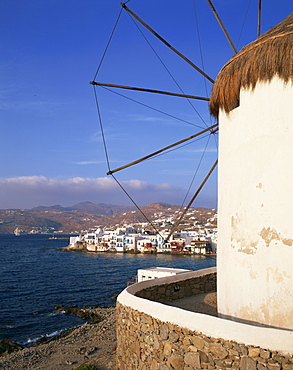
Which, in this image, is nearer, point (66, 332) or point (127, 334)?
point (127, 334)

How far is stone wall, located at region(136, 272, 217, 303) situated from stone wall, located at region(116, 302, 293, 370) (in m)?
1.23

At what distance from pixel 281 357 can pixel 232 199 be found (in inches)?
91.8

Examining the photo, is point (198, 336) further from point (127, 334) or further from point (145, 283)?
point (145, 283)

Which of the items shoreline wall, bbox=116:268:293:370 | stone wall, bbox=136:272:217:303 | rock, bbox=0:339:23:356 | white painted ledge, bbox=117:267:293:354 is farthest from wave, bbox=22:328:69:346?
white painted ledge, bbox=117:267:293:354

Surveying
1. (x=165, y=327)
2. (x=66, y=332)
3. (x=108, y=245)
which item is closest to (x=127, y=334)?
(x=165, y=327)

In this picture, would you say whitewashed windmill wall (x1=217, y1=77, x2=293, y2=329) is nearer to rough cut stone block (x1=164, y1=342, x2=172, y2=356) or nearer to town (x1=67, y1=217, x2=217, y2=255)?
rough cut stone block (x1=164, y1=342, x2=172, y2=356)

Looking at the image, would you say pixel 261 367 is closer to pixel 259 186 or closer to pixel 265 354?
pixel 265 354

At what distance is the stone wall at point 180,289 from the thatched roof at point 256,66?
4.15 m

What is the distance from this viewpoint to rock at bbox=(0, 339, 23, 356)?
15.2 meters

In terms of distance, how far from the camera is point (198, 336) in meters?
4.60

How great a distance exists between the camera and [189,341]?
4.69 m

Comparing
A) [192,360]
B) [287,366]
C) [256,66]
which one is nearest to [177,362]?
[192,360]

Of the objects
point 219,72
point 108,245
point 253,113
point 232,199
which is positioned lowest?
point 108,245

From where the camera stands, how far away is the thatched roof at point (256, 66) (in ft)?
15.9
